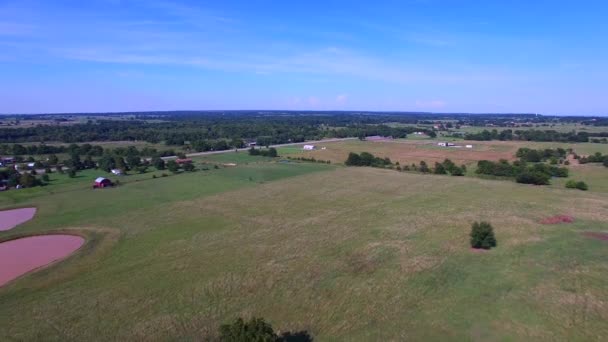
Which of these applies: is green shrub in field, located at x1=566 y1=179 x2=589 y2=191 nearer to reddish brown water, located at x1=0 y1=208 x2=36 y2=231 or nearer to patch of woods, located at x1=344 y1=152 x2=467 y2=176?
patch of woods, located at x1=344 y1=152 x2=467 y2=176

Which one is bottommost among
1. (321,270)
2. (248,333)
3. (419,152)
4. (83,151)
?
(321,270)

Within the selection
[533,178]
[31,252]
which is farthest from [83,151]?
[533,178]

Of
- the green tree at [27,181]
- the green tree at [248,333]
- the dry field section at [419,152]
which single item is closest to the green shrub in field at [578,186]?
the dry field section at [419,152]

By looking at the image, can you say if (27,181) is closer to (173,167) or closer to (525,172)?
(173,167)

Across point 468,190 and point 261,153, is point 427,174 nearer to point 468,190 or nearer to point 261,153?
point 468,190

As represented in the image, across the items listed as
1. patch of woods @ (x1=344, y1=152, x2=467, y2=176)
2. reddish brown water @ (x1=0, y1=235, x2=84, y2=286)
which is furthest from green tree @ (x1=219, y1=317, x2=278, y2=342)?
patch of woods @ (x1=344, y1=152, x2=467, y2=176)
